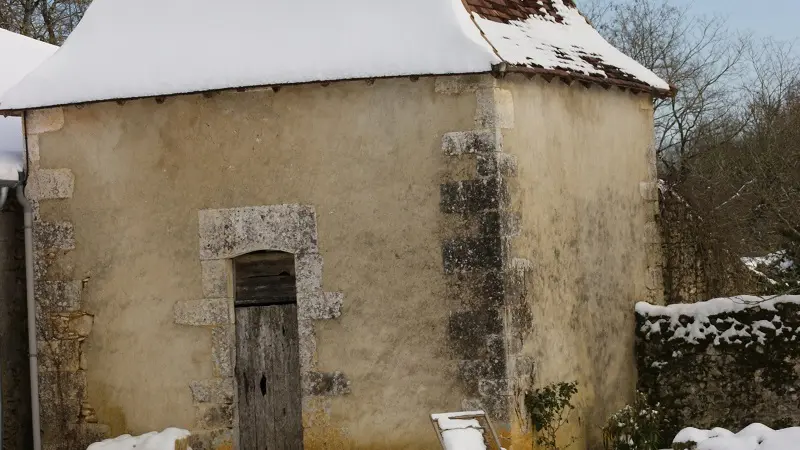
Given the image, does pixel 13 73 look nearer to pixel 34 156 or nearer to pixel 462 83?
pixel 34 156

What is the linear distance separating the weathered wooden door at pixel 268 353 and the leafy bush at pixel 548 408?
193cm

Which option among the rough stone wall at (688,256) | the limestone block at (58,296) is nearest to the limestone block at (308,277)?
the limestone block at (58,296)

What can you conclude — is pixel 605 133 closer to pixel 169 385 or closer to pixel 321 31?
pixel 321 31

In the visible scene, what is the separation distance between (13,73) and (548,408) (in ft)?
21.1

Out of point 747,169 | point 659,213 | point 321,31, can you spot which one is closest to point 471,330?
point 321,31

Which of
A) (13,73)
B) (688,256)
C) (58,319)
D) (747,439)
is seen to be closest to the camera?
(747,439)

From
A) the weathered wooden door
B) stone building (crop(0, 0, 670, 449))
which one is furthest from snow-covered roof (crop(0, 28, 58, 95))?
the weathered wooden door

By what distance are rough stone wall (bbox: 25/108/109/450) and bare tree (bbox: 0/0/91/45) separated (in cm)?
1200

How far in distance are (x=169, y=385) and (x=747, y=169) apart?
485 inches

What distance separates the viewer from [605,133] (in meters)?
11.2

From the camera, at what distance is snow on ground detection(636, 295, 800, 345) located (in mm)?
10492

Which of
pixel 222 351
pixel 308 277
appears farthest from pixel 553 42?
pixel 222 351

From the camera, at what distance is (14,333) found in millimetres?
10406

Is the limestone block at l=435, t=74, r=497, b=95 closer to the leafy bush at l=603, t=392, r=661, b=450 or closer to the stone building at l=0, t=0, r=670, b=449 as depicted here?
the stone building at l=0, t=0, r=670, b=449
